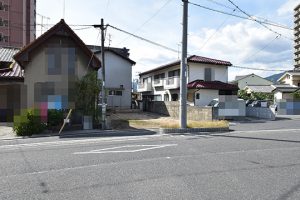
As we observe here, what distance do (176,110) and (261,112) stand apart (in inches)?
300

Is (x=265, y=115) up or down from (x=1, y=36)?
down

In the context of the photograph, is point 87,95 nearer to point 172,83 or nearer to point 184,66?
point 184,66

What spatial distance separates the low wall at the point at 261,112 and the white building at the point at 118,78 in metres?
13.2

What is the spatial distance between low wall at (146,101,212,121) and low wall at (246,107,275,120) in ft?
22.0

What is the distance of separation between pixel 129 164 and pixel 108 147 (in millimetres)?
2883

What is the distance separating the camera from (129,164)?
7.37m

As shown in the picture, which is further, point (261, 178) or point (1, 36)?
point (1, 36)

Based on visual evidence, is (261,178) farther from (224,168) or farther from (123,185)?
(123,185)

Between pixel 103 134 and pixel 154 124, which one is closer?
pixel 103 134

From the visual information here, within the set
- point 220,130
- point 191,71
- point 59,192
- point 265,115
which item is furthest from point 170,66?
point 59,192

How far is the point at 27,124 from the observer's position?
46.3 ft

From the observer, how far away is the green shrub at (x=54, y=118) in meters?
15.4

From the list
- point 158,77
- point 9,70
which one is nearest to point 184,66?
point 9,70

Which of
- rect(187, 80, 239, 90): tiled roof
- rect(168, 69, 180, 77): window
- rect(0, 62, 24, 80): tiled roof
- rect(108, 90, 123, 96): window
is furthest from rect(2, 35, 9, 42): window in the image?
rect(187, 80, 239, 90): tiled roof
